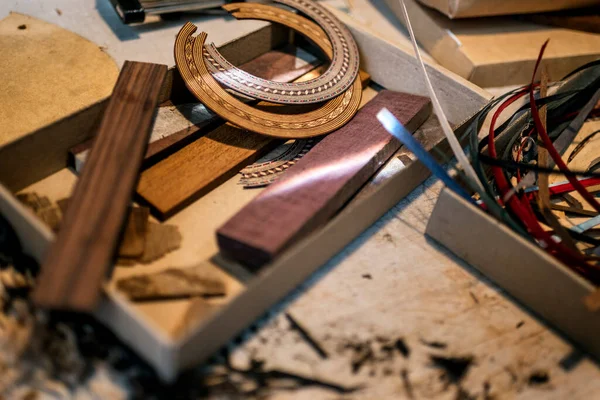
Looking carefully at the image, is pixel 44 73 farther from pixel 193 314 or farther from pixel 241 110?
pixel 193 314

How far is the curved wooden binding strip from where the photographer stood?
1314mm

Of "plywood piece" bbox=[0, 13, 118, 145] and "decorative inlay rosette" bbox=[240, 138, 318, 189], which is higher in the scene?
"plywood piece" bbox=[0, 13, 118, 145]

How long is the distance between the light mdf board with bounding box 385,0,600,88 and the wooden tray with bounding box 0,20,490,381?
0.74ft

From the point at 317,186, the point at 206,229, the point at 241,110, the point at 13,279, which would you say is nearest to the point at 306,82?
the point at 241,110

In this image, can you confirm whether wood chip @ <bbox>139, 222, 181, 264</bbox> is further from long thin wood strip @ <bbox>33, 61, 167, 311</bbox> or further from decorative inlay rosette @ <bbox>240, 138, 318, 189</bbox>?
decorative inlay rosette @ <bbox>240, 138, 318, 189</bbox>

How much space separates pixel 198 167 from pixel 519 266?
74 cm

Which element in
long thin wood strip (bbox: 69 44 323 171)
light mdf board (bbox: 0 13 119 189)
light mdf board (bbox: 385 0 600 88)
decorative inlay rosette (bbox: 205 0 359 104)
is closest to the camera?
light mdf board (bbox: 0 13 119 189)

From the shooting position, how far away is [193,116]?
1.38 m

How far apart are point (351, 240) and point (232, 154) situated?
355 mm

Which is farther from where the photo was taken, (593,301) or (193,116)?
(193,116)

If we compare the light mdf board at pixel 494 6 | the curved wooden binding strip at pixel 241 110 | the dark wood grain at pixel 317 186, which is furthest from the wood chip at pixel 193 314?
the light mdf board at pixel 494 6

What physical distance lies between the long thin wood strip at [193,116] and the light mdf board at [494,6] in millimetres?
427

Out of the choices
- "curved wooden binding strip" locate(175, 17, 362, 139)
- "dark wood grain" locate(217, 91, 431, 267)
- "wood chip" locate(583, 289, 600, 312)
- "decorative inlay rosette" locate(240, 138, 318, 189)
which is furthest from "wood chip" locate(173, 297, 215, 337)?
"wood chip" locate(583, 289, 600, 312)

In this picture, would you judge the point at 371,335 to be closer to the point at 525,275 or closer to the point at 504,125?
the point at 525,275
